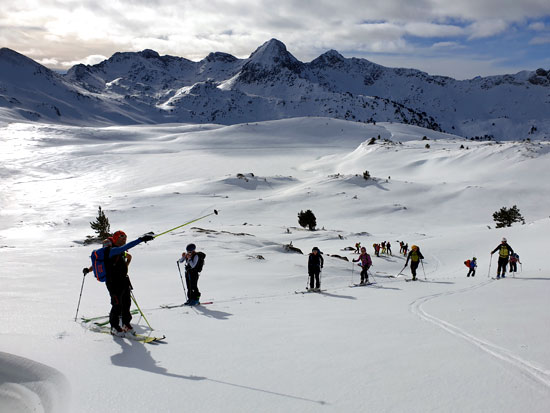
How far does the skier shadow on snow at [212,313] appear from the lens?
30.0 ft

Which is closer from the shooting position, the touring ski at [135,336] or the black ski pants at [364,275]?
the touring ski at [135,336]

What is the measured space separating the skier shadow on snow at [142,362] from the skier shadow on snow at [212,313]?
2.35 metres

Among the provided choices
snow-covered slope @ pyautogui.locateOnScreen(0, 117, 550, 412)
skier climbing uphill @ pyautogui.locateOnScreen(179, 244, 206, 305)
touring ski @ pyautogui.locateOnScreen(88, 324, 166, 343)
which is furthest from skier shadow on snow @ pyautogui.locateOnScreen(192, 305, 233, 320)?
touring ski @ pyautogui.locateOnScreen(88, 324, 166, 343)

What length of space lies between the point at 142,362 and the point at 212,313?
352cm

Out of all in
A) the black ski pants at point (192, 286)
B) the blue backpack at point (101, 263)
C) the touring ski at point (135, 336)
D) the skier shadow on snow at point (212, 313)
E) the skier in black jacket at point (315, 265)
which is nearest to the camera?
the touring ski at point (135, 336)

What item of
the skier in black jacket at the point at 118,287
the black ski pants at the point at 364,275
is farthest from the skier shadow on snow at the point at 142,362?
the black ski pants at the point at 364,275

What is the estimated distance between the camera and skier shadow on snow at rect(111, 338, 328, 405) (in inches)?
194

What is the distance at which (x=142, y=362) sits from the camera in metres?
6.05

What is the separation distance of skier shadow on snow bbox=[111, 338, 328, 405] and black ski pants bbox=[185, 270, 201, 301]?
10.9 feet

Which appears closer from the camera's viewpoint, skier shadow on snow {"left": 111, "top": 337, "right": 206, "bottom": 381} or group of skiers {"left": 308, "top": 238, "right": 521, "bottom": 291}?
skier shadow on snow {"left": 111, "top": 337, "right": 206, "bottom": 381}

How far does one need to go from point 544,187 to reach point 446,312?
47.7 meters

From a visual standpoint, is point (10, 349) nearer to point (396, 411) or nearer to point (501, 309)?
point (396, 411)

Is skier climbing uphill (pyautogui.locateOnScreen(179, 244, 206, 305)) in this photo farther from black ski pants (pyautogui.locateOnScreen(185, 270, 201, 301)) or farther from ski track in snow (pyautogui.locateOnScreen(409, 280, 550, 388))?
ski track in snow (pyautogui.locateOnScreen(409, 280, 550, 388))

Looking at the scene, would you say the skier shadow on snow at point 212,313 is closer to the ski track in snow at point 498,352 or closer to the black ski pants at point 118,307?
the black ski pants at point 118,307
